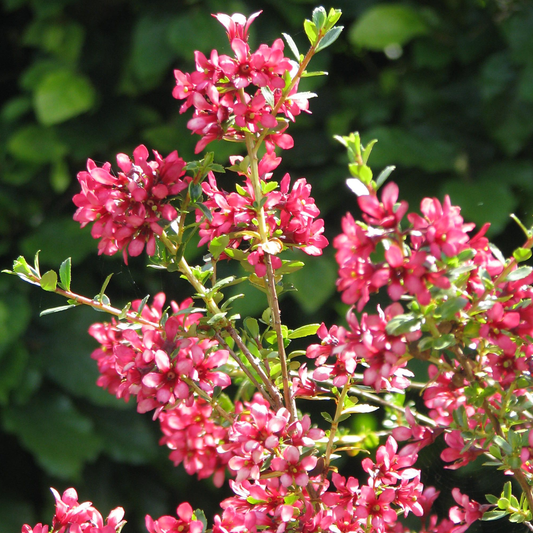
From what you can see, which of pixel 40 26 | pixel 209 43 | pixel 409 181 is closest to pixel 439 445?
pixel 409 181

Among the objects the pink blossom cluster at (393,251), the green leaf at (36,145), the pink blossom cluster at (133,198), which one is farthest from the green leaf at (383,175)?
the green leaf at (36,145)

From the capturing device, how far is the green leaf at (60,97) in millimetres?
1375

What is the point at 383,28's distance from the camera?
4.42 feet

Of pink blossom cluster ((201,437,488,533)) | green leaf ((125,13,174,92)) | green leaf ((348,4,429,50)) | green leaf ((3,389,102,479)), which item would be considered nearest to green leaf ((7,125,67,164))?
green leaf ((125,13,174,92))

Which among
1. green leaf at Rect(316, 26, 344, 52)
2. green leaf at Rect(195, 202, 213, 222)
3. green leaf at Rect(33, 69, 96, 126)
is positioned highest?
green leaf at Rect(316, 26, 344, 52)

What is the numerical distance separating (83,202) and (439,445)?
46 centimetres

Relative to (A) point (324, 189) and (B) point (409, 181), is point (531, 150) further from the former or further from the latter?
(A) point (324, 189)

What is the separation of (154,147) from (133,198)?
113 centimetres

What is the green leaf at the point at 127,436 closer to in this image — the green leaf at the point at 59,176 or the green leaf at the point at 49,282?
the green leaf at the point at 59,176

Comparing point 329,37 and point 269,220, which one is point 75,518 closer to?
point 269,220

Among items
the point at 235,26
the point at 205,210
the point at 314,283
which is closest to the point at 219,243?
the point at 205,210

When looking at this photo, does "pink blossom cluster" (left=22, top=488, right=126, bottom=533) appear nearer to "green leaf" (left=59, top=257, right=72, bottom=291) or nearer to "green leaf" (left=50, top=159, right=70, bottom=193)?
"green leaf" (left=59, top=257, right=72, bottom=291)

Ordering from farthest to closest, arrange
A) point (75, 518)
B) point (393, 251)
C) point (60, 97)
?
1. point (60, 97)
2. point (75, 518)
3. point (393, 251)

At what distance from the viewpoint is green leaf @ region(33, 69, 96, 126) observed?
4.51 ft
